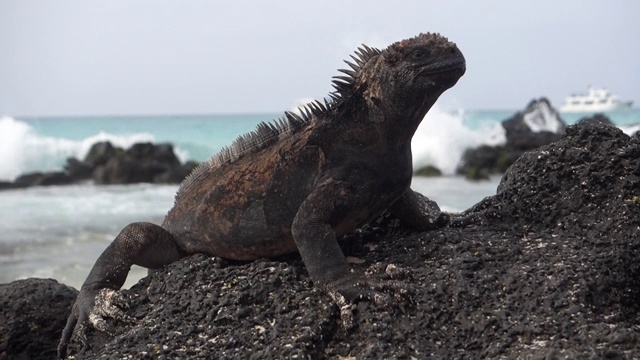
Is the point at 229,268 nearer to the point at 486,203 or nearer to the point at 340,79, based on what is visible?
the point at 340,79

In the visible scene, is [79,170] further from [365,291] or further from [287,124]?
[365,291]

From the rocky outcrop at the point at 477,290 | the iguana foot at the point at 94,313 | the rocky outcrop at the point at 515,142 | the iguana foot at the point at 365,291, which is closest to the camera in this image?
the rocky outcrop at the point at 477,290

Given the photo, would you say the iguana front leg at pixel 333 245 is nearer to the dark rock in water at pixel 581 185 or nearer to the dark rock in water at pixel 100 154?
the dark rock in water at pixel 581 185

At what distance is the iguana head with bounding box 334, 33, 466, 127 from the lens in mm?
2820

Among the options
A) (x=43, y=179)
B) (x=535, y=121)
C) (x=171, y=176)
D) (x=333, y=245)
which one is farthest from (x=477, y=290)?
(x=535, y=121)

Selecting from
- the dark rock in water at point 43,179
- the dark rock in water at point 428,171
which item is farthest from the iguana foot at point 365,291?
the dark rock in water at point 43,179

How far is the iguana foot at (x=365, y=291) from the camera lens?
2541 mm

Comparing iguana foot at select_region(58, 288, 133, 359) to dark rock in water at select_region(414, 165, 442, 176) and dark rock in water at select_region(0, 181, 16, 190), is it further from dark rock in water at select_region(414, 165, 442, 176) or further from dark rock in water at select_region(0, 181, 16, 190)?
dark rock in water at select_region(0, 181, 16, 190)

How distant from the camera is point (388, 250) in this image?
307 cm

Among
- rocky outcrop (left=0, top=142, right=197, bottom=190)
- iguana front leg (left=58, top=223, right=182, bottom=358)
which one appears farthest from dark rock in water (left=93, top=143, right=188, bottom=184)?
iguana front leg (left=58, top=223, right=182, bottom=358)

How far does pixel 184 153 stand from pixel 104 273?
33.9 meters

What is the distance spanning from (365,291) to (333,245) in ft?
0.87

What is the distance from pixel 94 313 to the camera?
303 cm

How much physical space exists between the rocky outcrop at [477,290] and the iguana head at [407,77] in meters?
0.59
